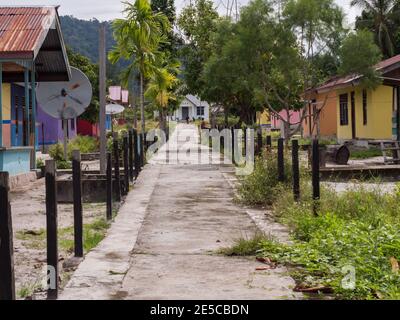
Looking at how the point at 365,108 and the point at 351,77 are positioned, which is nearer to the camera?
the point at 351,77

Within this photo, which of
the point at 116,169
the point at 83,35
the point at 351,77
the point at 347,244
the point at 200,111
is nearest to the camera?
the point at 347,244

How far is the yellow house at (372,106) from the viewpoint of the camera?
24516 mm

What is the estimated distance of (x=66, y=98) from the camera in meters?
15.2

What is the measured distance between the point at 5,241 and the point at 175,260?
9.05 ft

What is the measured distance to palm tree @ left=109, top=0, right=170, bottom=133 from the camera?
23.1 m

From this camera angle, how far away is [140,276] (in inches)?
234

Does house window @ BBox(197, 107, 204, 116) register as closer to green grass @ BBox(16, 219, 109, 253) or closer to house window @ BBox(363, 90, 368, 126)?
house window @ BBox(363, 90, 368, 126)

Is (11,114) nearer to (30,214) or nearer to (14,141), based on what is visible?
(14,141)

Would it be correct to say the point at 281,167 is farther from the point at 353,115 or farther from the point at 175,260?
the point at 353,115

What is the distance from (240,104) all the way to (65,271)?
90.2 feet

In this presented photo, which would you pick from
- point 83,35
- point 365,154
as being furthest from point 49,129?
point 83,35

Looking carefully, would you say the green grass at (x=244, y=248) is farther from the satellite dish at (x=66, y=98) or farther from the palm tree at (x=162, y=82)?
the palm tree at (x=162, y=82)

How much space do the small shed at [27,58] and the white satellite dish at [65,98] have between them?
465 mm
